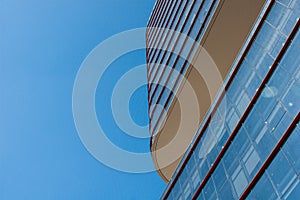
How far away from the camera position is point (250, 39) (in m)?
18.8

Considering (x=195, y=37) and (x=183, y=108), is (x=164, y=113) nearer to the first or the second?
(x=183, y=108)

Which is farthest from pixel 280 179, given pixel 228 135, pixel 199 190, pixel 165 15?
pixel 165 15

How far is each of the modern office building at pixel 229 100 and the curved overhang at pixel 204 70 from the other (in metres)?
0.07

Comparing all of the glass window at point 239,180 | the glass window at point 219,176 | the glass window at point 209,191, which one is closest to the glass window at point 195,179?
the glass window at point 209,191

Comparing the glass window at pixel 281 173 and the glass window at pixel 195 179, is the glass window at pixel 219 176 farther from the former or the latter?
the glass window at pixel 281 173

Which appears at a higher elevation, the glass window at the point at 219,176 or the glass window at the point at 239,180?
the glass window at the point at 239,180

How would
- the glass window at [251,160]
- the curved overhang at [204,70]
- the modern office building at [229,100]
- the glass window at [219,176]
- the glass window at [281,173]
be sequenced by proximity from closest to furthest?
the glass window at [281,173]
the modern office building at [229,100]
the glass window at [251,160]
the glass window at [219,176]
the curved overhang at [204,70]

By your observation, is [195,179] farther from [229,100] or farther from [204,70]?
[204,70]

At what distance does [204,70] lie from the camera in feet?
87.7

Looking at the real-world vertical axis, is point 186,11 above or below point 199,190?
above

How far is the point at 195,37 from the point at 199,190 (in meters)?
11.9

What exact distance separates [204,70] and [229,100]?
789 cm

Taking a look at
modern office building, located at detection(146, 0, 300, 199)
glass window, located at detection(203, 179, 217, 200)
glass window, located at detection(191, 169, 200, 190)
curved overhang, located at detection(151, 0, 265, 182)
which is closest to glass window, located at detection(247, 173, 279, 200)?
modern office building, located at detection(146, 0, 300, 199)

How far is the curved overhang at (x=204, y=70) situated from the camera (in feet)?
79.3
